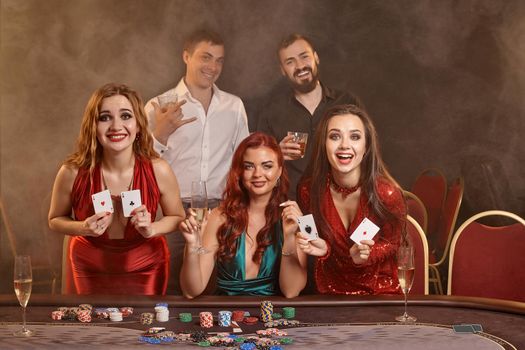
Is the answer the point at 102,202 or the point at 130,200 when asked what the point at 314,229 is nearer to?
the point at 130,200

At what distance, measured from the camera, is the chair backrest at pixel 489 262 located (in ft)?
11.3

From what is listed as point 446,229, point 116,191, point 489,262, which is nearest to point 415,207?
point 446,229

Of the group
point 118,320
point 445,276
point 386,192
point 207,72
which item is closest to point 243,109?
point 207,72

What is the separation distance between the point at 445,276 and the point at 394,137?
906mm

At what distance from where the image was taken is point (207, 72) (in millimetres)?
4512

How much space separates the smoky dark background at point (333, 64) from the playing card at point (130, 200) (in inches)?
45.8

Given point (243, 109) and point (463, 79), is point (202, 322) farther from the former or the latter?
point (463, 79)

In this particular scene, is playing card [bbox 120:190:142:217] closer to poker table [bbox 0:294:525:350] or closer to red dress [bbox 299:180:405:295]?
poker table [bbox 0:294:525:350]

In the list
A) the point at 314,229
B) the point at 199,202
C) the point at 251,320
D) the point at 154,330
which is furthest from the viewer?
the point at 314,229

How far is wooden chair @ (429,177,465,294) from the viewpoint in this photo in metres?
4.61

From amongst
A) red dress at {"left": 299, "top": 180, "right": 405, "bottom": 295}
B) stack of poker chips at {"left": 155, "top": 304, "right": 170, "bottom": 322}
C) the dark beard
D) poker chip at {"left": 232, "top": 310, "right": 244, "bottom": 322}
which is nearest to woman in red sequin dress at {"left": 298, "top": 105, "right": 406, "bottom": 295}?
red dress at {"left": 299, "top": 180, "right": 405, "bottom": 295}

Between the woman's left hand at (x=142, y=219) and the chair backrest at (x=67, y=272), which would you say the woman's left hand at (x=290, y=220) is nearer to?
the woman's left hand at (x=142, y=219)

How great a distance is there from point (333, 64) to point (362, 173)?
99 centimetres

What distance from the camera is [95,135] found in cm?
375
